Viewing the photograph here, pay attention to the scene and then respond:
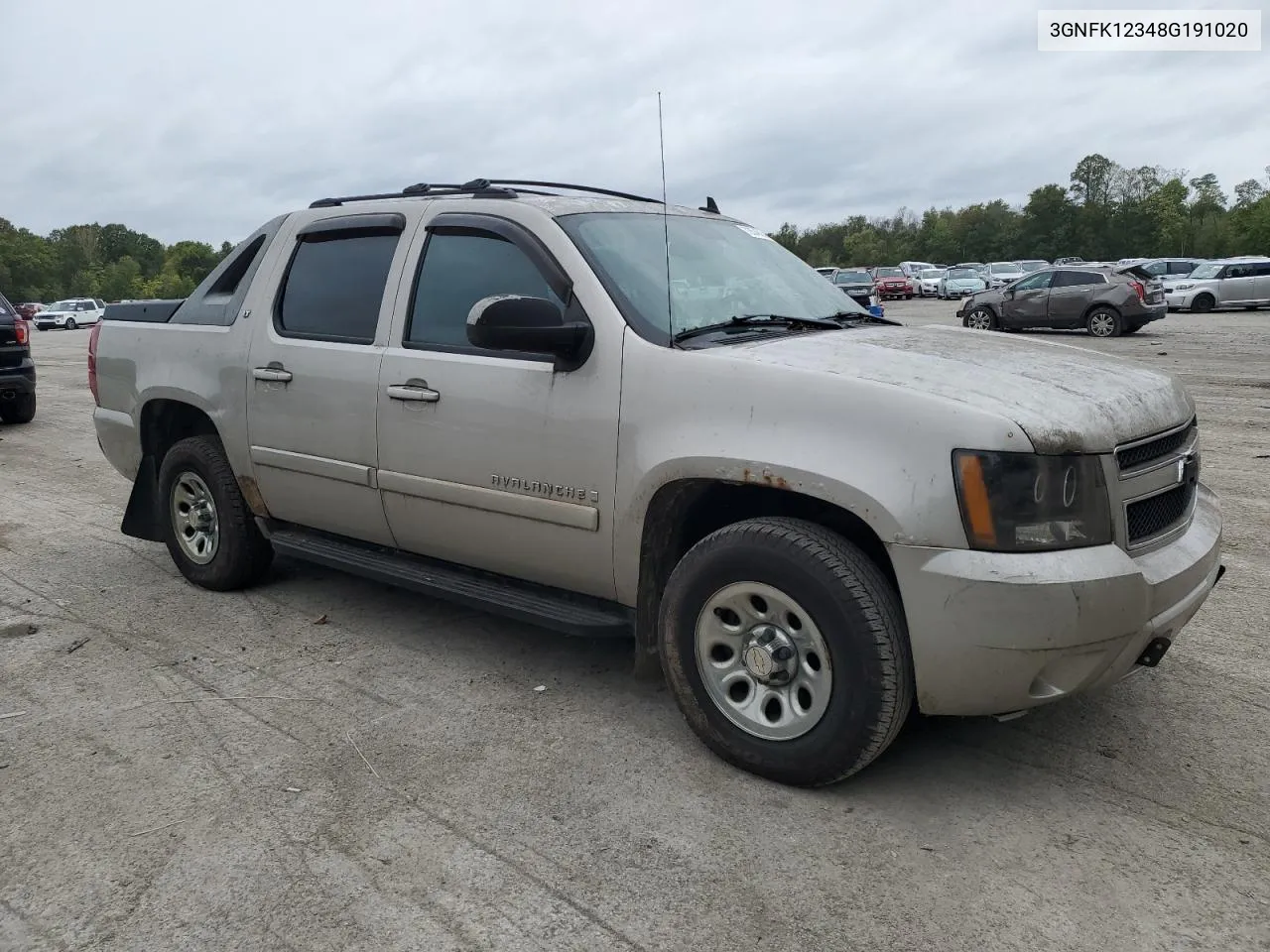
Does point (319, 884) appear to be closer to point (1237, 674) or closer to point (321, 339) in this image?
point (321, 339)

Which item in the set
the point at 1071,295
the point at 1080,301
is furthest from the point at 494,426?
the point at 1071,295

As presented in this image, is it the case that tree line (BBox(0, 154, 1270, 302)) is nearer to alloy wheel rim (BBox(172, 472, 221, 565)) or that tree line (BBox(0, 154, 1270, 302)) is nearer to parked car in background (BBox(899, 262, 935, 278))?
parked car in background (BBox(899, 262, 935, 278))

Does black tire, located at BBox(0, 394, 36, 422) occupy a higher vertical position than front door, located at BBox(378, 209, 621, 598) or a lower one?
lower

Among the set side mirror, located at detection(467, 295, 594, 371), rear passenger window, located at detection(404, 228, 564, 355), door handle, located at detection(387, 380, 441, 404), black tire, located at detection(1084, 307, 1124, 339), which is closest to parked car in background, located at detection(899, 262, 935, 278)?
black tire, located at detection(1084, 307, 1124, 339)

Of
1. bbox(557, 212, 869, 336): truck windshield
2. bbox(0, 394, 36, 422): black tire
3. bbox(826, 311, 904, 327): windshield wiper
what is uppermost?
bbox(557, 212, 869, 336): truck windshield

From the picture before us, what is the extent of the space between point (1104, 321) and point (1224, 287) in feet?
32.3

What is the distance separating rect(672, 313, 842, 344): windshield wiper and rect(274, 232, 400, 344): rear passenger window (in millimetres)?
1441

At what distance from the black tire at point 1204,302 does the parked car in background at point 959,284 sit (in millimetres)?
10744

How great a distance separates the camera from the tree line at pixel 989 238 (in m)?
85.7

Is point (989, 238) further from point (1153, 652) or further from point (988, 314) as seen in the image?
point (1153, 652)

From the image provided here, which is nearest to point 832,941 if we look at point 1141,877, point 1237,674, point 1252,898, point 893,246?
point 1141,877

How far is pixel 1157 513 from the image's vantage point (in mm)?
3129

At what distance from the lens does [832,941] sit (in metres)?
2.48

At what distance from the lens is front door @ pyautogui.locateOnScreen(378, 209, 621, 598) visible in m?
3.55
